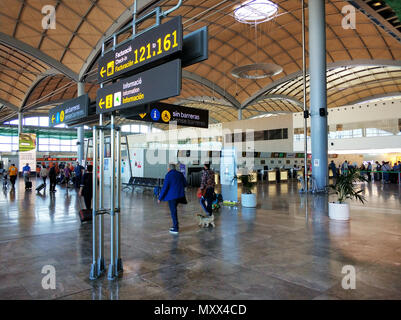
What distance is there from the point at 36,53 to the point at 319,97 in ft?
75.7

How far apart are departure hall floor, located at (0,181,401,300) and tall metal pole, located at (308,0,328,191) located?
688 cm

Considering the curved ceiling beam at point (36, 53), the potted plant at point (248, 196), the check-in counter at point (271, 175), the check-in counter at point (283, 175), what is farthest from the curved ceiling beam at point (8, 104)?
the potted plant at point (248, 196)

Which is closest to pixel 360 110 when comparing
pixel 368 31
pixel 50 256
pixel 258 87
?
pixel 368 31

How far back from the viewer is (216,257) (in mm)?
4828

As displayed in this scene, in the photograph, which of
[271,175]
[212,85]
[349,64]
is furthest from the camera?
[212,85]

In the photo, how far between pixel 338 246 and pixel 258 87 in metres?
36.2

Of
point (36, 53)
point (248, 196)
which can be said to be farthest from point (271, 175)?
point (36, 53)

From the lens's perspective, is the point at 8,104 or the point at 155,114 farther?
the point at 8,104

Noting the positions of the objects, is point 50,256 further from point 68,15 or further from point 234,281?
point 68,15

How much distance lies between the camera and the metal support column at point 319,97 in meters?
15.3

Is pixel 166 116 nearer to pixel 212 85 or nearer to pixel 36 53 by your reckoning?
pixel 36 53

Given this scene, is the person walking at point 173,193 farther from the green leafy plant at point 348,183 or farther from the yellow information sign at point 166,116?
the yellow information sign at point 166,116

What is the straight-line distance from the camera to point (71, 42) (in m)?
23.8

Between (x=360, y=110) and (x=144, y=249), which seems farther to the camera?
(x=360, y=110)
